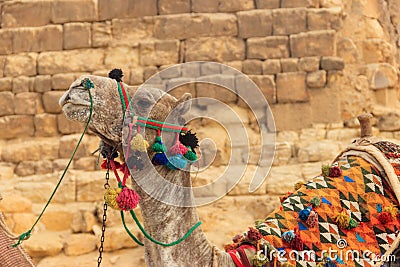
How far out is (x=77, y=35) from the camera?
9594 mm

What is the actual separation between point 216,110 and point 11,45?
3.14 m

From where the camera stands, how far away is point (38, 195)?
8703mm

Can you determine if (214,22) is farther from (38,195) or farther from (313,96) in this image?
(38,195)

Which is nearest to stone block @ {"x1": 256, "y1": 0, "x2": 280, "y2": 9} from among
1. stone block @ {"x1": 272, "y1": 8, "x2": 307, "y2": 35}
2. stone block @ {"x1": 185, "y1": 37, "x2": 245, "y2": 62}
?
stone block @ {"x1": 272, "y1": 8, "x2": 307, "y2": 35}

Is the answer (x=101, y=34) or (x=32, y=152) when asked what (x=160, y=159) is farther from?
(x=101, y=34)

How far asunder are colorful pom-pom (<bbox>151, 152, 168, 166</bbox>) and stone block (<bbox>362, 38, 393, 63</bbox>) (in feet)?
23.4

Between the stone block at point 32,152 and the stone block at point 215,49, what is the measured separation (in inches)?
87.5

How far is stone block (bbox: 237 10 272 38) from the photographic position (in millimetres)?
9359

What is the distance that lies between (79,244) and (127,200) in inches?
206

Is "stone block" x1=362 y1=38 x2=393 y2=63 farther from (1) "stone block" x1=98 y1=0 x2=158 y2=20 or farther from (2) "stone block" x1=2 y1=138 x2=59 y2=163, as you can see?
(2) "stone block" x1=2 y1=138 x2=59 y2=163

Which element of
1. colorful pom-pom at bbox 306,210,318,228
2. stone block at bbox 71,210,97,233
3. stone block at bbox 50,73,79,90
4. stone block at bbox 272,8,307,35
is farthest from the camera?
stone block at bbox 50,73,79,90

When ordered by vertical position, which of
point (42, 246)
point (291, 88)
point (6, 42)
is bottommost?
point (42, 246)

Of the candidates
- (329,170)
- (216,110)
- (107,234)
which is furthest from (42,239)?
(329,170)

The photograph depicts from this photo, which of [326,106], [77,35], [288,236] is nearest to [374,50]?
[326,106]
